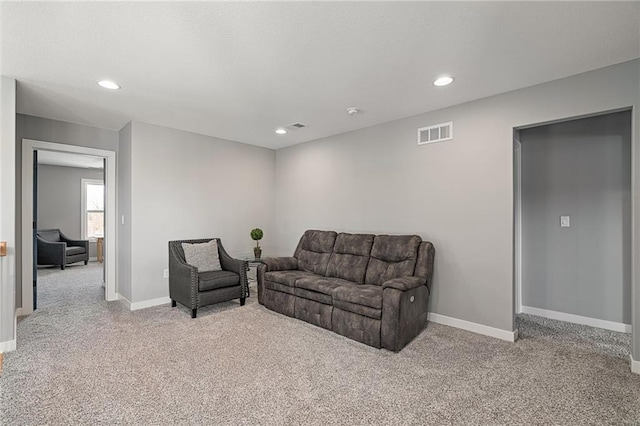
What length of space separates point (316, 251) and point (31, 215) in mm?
3749

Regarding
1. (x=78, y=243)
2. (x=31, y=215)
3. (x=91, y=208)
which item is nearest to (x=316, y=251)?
(x=31, y=215)

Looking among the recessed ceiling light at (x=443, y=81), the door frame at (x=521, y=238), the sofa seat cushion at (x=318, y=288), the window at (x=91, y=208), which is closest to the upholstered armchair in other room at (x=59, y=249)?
the window at (x=91, y=208)

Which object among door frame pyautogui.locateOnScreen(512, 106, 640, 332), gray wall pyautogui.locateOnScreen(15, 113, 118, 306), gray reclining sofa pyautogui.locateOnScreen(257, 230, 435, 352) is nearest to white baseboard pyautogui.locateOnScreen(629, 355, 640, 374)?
door frame pyautogui.locateOnScreen(512, 106, 640, 332)

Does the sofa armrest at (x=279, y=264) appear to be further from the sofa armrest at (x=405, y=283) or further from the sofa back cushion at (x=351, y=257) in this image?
the sofa armrest at (x=405, y=283)

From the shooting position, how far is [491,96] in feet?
11.2

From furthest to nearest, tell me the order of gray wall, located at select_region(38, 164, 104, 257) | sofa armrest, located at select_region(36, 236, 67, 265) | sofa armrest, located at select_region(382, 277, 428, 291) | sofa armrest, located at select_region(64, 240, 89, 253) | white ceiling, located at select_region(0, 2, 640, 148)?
gray wall, located at select_region(38, 164, 104, 257) < sofa armrest, located at select_region(64, 240, 89, 253) < sofa armrest, located at select_region(36, 236, 67, 265) < sofa armrest, located at select_region(382, 277, 428, 291) < white ceiling, located at select_region(0, 2, 640, 148)

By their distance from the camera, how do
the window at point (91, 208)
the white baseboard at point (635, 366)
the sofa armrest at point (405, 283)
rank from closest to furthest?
the white baseboard at point (635, 366), the sofa armrest at point (405, 283), the window at point (91, 208)

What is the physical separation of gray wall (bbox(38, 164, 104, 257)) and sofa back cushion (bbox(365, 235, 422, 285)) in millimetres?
8263

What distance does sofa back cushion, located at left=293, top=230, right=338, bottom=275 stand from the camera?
4.43 metres

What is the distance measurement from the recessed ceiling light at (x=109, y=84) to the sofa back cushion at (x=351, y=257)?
308cm

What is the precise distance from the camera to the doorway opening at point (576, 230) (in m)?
3.51

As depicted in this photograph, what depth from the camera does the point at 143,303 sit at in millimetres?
4402

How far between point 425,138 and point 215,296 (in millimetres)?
3341

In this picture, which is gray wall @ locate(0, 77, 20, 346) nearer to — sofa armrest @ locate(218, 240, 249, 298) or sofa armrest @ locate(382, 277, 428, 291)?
sofa armrest @ locate(218, 240, 249, 298)
